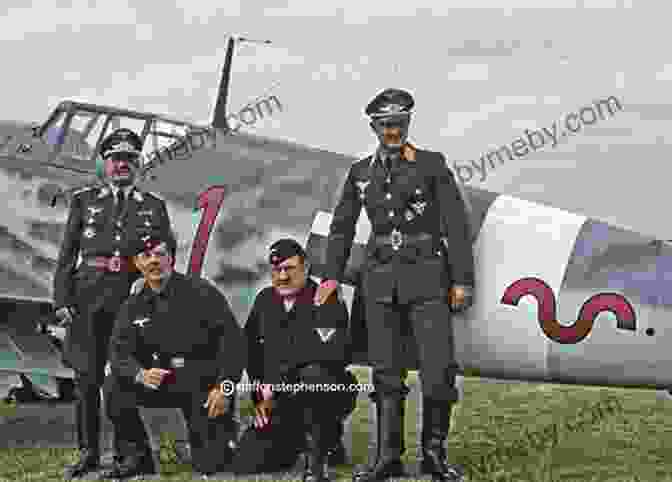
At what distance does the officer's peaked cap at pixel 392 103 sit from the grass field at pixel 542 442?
2289 mm

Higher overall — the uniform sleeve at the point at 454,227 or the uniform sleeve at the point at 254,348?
the uniform sleeve at the point at 454,227

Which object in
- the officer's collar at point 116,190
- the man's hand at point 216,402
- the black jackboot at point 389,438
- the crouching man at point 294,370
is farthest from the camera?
the officer's collar at point 116,190

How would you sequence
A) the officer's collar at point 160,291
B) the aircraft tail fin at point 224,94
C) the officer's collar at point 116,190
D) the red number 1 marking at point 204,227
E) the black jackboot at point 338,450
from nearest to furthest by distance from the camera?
1. the officer's collar at point 160,291
2. the black jackboot at point 338,450
3. the officer's collar at point 116,190
4. the red number 1 marking at point 204,227
5. the aircraft tail fin at point 224,94

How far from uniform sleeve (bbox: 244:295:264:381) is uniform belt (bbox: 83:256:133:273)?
910 mm

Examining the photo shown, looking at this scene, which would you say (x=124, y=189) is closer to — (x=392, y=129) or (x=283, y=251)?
(x=283, y=251)

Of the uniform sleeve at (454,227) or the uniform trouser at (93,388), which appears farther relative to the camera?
the uniform trouser at (93,388)

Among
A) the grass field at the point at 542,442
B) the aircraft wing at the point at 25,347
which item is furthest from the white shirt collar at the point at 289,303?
the aircraft wing at the point at 25,347

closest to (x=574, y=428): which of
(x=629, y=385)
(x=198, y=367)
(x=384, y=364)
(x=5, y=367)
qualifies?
(x=629, y=385)

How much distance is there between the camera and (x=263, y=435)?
6.25 m

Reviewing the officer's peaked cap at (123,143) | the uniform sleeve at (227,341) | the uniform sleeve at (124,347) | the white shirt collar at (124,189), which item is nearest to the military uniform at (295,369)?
the uniform sleeve at (227,341)

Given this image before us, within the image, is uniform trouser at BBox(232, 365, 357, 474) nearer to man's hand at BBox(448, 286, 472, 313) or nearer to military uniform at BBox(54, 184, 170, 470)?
man's hand at BBox(448, 286, 472, 313)

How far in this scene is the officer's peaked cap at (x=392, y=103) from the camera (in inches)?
235

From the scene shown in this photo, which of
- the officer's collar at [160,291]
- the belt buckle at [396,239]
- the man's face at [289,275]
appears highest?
the belt buckle at [396,239]

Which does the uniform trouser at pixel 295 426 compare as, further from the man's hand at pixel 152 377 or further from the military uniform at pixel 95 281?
the military uniform at pixel 95 281
